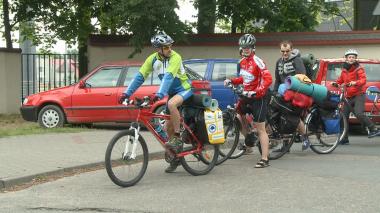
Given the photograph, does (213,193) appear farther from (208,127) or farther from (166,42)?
(166,42)

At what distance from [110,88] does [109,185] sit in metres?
5.92

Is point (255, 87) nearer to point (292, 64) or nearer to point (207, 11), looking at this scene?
point (292, 64)

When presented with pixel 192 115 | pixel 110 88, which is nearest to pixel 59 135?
pixel 110 88

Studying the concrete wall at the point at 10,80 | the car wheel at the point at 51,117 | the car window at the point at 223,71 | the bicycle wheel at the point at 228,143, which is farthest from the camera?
the concrete wall at the point at 10,80

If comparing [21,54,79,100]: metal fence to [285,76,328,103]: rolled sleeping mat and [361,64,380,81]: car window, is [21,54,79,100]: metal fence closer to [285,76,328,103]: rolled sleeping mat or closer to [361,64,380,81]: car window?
[361,64,380,81]: car window

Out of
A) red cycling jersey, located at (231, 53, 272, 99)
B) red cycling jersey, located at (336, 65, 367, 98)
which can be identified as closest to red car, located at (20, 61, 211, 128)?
red cycling jersey, located at (336, 65, 367, 98)

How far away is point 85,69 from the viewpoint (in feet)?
64.3

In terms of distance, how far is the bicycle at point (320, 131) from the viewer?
9.84m

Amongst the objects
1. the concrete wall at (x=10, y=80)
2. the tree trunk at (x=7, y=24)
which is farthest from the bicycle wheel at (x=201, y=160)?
the tree trunk at (x=7, y=24)

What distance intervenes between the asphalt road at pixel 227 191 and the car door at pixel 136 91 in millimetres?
4041

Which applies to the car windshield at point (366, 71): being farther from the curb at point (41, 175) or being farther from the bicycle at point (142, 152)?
the curb at point (41, 175)

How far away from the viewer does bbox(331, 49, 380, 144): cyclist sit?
11.1 meters

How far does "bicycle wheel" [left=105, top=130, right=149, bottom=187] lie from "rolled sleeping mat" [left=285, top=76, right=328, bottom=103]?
2.81 m

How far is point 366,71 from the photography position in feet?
42.8
